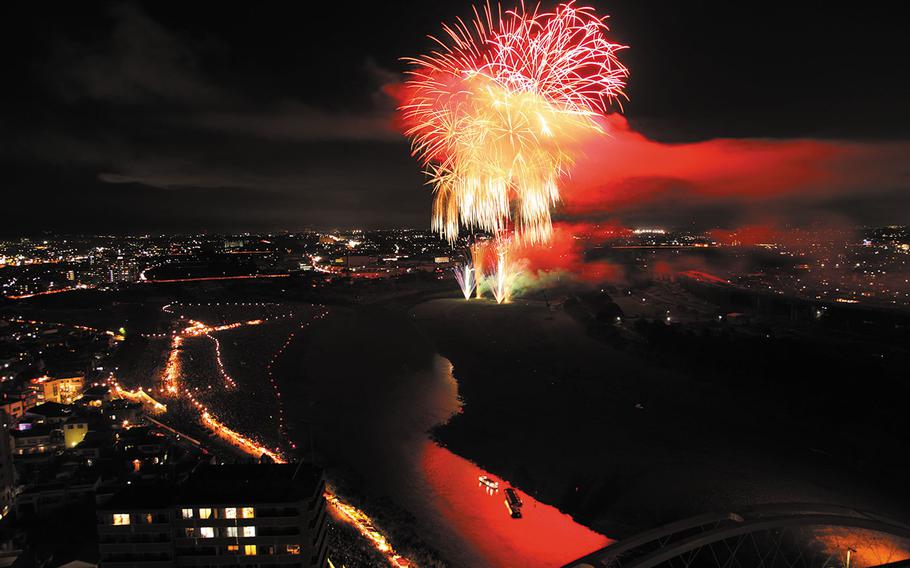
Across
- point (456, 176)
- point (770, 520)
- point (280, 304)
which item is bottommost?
point (280, 304)

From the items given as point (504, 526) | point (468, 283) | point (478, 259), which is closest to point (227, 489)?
point (504, 526)

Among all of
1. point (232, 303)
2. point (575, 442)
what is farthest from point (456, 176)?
point (232, 303)

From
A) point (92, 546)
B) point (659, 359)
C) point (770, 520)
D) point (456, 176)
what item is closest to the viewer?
point (770, 520)

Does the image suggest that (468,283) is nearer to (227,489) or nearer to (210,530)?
(227,489)

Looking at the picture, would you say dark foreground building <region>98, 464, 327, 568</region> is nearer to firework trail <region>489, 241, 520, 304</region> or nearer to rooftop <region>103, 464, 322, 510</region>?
rooftop <region>103, 464, 322, 510</region>

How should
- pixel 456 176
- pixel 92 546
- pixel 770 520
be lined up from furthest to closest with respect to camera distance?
pixel 456 176 → pixel 92 546 → pixel 770 520

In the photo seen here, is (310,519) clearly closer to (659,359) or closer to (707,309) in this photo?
(659,359)
